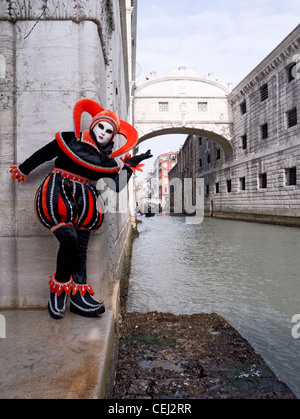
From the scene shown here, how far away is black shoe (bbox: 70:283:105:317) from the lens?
2.24 meters

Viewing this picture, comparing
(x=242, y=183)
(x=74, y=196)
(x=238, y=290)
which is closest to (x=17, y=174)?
(x=74, y=196)

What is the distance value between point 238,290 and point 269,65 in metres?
16.6

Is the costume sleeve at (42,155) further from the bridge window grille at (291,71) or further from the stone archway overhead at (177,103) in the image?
the stone archway overhead at (177,103)

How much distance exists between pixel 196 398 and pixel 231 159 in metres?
22.9

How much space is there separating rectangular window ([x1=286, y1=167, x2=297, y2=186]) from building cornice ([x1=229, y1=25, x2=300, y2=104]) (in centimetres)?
543

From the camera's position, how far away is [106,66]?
10.7 ft

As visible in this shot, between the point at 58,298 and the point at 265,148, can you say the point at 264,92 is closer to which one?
the point at 265,148

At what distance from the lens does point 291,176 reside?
16.5 m

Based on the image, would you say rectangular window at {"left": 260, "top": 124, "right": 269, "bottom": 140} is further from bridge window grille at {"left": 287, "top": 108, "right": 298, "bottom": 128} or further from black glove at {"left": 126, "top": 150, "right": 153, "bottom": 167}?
black glove at {"left": 126, "top": 150, "right": 153, "bottom": 167}

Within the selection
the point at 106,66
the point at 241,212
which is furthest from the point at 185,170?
the point at 106,66

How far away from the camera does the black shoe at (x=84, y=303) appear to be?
2242 millimetres

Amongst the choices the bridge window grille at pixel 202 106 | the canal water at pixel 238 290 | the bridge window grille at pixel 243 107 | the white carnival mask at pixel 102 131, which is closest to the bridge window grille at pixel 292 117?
the bridge window grille at pixel 243 107

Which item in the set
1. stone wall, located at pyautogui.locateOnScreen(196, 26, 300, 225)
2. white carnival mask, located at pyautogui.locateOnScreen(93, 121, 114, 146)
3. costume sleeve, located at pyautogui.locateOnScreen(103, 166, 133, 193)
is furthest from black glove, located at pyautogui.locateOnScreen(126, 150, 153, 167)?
stone wall, located at pyautogui.locateOnScreen(196, 26, 300, 225)

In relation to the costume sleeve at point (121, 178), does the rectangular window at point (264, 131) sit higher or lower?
higher
